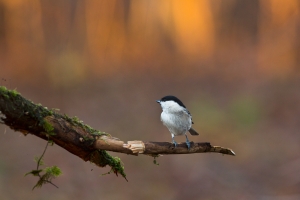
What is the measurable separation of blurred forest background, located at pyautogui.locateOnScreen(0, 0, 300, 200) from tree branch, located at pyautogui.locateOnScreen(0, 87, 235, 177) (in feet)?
18.6

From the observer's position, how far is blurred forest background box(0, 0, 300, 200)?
372 inches

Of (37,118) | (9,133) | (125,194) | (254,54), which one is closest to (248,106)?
(254,54)

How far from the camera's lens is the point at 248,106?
40.7 ft

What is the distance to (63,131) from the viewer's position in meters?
3.00

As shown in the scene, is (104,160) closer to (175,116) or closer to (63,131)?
(63,131)

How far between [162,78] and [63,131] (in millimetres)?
11064

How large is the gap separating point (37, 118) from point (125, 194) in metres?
6.03

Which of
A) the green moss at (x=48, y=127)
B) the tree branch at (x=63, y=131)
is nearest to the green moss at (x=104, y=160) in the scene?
the tree branch at (x=63, y=131)

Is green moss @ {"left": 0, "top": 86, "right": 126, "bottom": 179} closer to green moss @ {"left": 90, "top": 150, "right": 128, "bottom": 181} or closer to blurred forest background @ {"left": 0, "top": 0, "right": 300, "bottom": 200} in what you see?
green moss @ {"left": 90, "top": 150, "right": 128, "bottom": 181}

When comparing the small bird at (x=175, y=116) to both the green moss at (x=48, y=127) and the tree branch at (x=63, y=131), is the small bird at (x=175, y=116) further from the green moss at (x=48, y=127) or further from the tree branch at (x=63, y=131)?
the green moss at (x=48, y=127)

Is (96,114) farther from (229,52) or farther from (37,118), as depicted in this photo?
(37,118)

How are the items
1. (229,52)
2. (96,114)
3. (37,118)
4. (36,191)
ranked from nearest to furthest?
(37,118), (36,191), (96,114), (229,52)

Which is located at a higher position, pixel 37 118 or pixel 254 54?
pixel 254 54

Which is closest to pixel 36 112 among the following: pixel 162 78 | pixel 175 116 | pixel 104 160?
pixel 104 160
